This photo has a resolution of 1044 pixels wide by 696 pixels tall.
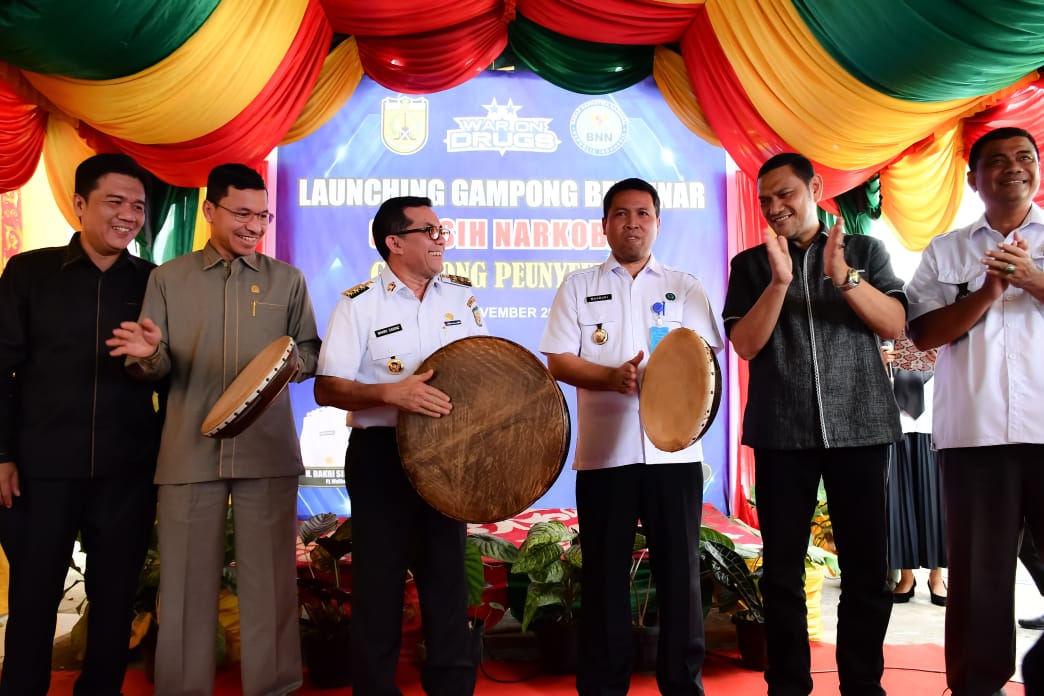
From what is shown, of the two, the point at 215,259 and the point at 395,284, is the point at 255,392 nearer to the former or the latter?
the point at 395,284

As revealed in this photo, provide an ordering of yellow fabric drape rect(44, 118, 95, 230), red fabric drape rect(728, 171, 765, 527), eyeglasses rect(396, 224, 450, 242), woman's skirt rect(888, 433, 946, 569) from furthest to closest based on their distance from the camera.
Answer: red fabric drape rect(728, 171, 765, 527) < yellow fabric drape rect(44, 118, 95, 230) < woman's skirt rect(888, 433, 946, 569) < eyeglasses rect(396, 224, 450, 242)

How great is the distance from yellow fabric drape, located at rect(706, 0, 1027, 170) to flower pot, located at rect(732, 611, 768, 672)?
2.64 m

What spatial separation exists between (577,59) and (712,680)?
147 inches

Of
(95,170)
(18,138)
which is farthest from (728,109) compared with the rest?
(18,138)

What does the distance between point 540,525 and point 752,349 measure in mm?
1387

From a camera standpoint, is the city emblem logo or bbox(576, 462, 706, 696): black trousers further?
the city emblem logo

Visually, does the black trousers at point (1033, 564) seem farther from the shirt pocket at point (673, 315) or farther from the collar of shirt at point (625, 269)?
the collar of shirt at point (625, 269)

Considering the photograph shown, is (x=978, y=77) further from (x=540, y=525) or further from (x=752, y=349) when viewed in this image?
(x=540, y=525)

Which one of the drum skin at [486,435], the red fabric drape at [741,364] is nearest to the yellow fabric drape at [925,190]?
the red fabric drape at [741,364]

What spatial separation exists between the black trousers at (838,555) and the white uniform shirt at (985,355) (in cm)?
29

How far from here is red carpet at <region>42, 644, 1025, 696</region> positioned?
2871 mm

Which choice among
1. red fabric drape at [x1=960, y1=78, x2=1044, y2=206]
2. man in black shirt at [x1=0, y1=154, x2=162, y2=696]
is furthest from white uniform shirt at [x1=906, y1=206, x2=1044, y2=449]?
man in black shirt at [x1=0, y1=154, x2=162, y2=696]

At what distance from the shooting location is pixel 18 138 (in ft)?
14.2

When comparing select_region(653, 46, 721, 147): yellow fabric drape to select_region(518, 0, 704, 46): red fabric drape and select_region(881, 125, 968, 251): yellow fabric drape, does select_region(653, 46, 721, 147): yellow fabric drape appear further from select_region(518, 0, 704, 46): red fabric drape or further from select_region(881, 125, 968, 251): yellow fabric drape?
select_region(881, 125, 968, 251): yellow fabric drape
